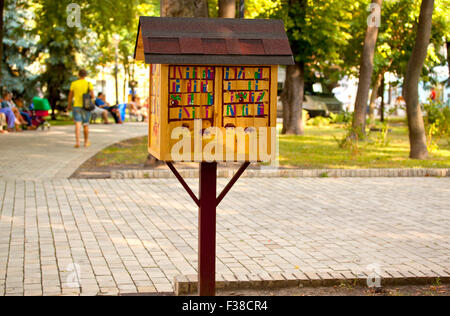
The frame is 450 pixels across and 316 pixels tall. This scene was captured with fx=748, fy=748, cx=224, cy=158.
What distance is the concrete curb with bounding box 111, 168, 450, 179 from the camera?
13.1 m

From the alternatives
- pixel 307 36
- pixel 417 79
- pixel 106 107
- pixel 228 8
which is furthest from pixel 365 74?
pixel 106 107

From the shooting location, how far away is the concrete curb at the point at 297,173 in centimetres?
1305

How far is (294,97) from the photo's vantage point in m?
26.0

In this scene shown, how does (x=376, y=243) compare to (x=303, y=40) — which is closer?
(x=376, y=243)

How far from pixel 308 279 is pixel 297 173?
7.72 metres

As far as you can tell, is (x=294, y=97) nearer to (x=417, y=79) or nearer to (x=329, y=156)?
(x=329, y=156)

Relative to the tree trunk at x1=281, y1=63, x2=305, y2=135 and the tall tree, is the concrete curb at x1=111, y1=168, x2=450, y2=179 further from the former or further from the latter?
the tree trunk at x1=281, y1=63, x2=305, y2=135

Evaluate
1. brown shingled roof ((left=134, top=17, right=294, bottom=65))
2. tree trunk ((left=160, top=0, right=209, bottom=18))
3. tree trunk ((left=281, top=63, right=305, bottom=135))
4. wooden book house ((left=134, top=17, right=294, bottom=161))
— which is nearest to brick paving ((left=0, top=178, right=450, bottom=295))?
wooden book house ((left=134, top=17, right=294, bottom=161))

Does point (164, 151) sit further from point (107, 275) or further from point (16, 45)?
point (16, 45)

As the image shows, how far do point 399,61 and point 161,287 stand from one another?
28.7 metres

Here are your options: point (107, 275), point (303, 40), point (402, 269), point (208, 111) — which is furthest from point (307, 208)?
point (303, 40)

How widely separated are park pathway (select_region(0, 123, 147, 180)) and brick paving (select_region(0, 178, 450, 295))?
1.17 meters

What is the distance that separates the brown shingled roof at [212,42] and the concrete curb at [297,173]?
25.8 ft

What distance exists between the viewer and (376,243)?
777 cm
